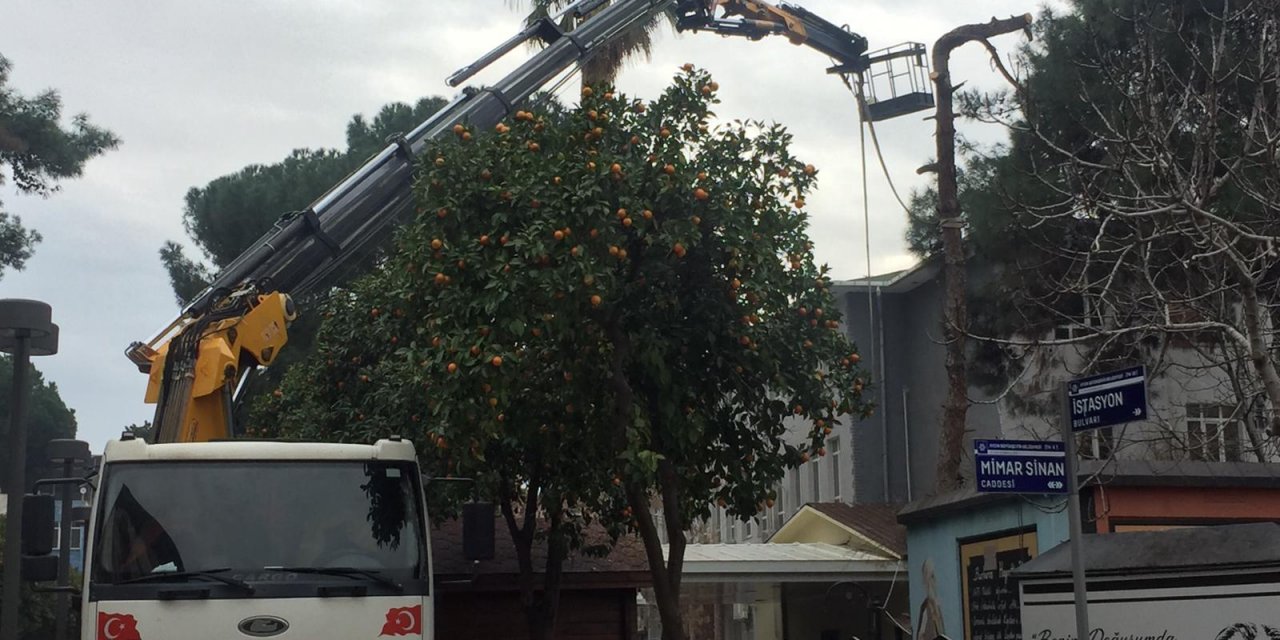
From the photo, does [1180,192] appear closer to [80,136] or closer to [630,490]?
[630,490]

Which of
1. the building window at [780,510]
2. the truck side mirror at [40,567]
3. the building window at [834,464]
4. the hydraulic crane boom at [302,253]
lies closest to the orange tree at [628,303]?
the hydraulic crane boom at [302,253]

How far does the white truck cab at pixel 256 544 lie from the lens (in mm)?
10000

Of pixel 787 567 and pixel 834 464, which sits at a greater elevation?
pixel 834 464

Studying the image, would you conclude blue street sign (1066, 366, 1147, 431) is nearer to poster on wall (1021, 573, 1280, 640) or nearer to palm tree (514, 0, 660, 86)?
poster on wall (1021, 573, 1280, 640)

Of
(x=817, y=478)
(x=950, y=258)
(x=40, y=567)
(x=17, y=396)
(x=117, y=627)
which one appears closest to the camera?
(x=117, y=627)

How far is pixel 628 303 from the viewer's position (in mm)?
14977

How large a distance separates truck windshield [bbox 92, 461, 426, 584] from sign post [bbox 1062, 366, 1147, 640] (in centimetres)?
431

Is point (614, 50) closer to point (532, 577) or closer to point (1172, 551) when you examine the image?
point (532, 577)

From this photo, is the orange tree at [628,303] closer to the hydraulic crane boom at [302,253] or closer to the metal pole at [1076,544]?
the hydraulic crane boom at [302,253]

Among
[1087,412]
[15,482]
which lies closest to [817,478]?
[15,482]

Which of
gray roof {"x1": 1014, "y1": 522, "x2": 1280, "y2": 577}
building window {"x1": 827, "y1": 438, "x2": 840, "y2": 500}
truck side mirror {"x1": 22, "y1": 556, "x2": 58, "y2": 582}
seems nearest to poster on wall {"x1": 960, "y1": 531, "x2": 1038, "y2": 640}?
gray roof {"x1": 1014, "y1": 522, "x2": 1280, "y2": 577}

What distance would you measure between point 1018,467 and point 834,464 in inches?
1138

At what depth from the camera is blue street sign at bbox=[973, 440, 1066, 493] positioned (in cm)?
972

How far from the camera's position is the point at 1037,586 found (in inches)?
494
